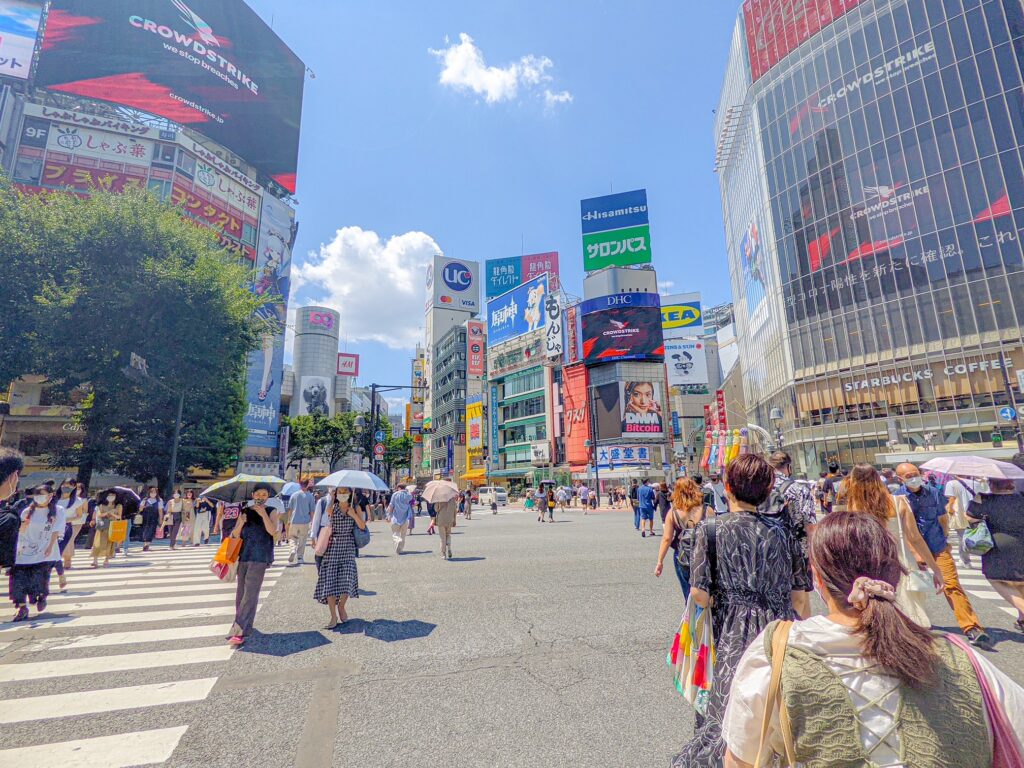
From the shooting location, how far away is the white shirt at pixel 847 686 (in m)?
1.39

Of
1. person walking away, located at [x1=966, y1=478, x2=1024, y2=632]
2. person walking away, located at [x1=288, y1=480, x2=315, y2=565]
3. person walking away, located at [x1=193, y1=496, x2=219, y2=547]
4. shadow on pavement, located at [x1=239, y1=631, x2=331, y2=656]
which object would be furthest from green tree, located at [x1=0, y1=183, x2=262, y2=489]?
person walking away, located at [x1=966, y1=478, x2=1024, y2=632]

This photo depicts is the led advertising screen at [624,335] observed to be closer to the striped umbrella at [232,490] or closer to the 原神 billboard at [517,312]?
the 原神 billboard at [517,312]

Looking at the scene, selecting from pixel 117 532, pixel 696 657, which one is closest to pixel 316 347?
pixel 117 532

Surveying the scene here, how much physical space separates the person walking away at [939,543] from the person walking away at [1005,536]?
1.15 feet

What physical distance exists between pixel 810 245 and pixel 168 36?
61982mm

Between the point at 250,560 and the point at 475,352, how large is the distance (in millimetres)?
71485

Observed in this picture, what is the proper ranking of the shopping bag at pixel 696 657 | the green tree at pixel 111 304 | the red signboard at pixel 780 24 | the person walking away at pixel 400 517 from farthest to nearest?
the red signboard at pixel 780 24, the green tree at pixel 111 304, the person walking away at pixel 400 517, the shopping bag at pixel 696 657

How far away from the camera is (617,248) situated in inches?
2766

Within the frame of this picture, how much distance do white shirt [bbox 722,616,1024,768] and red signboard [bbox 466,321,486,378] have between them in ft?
248

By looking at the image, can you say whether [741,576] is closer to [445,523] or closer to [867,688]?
[867,688]

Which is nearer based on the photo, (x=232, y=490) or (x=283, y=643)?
(x=283, y=643)

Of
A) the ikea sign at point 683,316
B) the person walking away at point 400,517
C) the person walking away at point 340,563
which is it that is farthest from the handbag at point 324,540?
the ikea sign at point 683,316

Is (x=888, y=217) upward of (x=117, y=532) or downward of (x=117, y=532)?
upward

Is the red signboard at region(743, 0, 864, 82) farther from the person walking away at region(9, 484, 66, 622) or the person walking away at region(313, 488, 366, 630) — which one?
the person walking away at region(9, 484, 66, 622)
